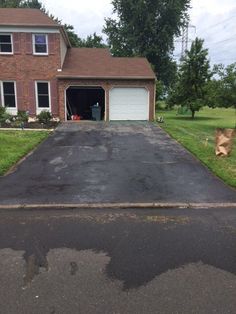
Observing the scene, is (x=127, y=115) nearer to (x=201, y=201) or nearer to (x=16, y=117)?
(x=16, y=117)

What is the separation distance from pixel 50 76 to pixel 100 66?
4.12 meters

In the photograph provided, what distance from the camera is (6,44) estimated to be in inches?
870

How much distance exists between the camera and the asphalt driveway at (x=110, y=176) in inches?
291

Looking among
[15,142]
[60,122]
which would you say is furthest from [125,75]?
[15,142]

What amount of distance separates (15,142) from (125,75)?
11.7m

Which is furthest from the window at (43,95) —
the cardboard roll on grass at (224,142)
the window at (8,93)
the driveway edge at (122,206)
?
the driveway edge at (122,206)

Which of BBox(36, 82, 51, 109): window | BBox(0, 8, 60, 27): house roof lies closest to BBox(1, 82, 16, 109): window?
BBox(36, 82, 51, 109): window

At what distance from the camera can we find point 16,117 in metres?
22.1

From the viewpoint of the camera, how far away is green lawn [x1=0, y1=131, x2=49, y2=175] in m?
10.4

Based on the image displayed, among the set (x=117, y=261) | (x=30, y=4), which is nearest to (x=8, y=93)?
(x=117, y=261)

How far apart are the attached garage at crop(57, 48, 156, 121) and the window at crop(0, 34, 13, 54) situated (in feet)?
12.5

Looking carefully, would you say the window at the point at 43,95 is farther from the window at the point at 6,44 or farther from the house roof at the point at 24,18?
the house roof at the point at 24,18

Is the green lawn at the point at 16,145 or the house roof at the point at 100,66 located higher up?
the house roof at the point at 100,66

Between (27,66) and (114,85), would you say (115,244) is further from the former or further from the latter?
(27,66)
